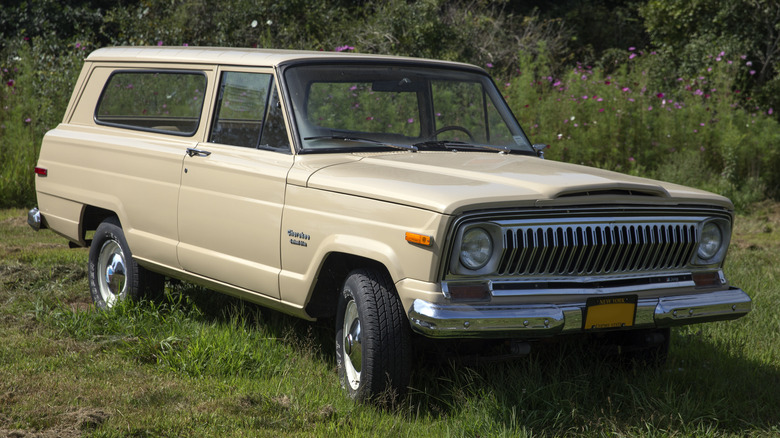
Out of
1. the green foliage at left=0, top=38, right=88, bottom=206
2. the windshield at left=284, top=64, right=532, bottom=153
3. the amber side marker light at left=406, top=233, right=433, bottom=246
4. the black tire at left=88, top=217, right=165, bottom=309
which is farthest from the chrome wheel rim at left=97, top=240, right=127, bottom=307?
the green foliage at left=0, top=38, right=88, bottom=206

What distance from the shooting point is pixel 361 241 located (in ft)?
13.2

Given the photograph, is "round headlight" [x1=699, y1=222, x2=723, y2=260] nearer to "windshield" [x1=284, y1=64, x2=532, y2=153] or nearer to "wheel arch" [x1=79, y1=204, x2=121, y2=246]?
"windshield" [x1=284, y1=64, x2=532, y2=153]

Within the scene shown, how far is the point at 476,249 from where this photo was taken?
381 cm

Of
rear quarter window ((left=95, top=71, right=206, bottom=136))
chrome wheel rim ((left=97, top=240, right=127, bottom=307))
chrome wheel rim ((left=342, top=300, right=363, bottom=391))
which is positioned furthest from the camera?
chrome wheel rim ((left=97, top=240, right=127, bottom=307))

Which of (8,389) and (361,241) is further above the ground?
(361,241)

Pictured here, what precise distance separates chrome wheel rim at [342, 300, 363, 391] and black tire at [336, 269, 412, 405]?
3 cm

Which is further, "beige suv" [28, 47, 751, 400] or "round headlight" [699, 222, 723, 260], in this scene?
"round headlight" [699, 222, 723, 260]

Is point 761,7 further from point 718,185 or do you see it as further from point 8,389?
point 8,389

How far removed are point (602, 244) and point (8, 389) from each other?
2.89 metres

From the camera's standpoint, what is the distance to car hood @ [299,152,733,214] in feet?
12.3

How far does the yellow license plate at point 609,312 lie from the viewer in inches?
153

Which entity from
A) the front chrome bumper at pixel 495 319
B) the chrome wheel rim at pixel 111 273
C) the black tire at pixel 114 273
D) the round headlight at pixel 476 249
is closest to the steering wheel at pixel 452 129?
the round headlight at pixel 476 249

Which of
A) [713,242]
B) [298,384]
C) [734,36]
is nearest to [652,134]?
[734,36]

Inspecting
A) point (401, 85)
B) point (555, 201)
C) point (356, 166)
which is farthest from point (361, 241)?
point (401, 85)
